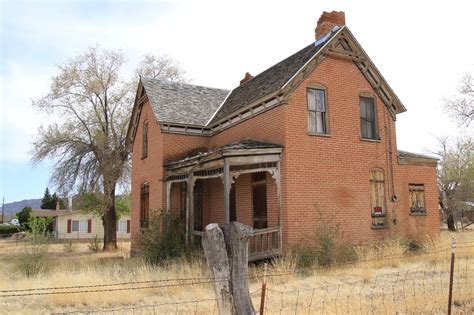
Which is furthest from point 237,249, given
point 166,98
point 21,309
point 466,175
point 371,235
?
point 466,175

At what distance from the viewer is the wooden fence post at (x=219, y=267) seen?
5.44 meters

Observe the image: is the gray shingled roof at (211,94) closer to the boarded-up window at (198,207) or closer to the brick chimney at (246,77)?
the brick chimney at (246,77)

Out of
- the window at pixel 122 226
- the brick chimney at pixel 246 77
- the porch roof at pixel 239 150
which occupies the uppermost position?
the brick chimney at pixel 246 77

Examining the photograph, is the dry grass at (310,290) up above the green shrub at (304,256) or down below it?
below

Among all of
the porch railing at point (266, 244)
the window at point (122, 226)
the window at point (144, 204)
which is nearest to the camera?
the porch railing at point (266, 244)

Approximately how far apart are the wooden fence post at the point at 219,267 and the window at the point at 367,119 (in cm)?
1220

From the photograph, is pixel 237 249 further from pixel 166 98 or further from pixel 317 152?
pixel 166 98

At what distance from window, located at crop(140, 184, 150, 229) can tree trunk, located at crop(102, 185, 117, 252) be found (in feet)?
21.4

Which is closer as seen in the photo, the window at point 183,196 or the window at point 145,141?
the window at point 183,196

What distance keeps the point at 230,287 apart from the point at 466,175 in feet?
113

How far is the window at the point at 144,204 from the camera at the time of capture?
2109 cm

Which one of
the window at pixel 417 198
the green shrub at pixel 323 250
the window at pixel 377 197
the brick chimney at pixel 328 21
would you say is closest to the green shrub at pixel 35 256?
the green shrub at pixel 323 250

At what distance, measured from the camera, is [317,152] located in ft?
49.1

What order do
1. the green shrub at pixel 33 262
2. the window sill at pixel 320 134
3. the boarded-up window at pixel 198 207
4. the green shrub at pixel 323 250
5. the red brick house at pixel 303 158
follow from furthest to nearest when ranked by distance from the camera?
the boarded-up window at pixel 198 207 → the window sill at pixel 320 134 → the red brick house at pixel 303 158 → the green shrub at pixel 33 262 → the green shrub at pixel 323 250
